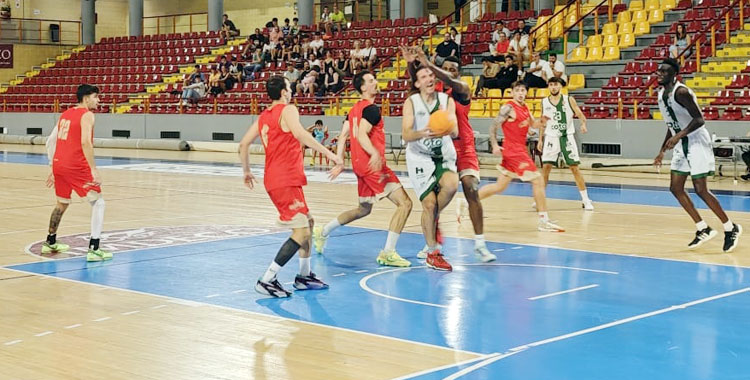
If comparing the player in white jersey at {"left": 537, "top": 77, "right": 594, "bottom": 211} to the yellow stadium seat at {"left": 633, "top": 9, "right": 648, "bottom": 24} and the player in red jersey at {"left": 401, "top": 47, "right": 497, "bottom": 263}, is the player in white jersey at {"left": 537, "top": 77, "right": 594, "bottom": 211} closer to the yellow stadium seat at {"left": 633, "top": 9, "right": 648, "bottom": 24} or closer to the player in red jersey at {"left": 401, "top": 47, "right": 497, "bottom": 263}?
the player in red jersey at {"left": 401, "top": 47, "right": 497, "bottom": 263}

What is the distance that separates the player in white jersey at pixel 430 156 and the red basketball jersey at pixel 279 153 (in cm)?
158

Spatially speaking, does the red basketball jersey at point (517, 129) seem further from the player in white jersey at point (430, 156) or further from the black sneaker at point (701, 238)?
the player in white jersey at point (430, 156)

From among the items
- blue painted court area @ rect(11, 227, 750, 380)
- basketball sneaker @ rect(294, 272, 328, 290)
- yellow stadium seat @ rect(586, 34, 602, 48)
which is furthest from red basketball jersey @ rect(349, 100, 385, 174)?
yellow stadium seat @ rect(586, 34, 602, 48)

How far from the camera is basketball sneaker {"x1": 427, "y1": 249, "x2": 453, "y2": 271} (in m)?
9.99

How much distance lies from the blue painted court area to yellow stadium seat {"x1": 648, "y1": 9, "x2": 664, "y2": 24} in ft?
60.1

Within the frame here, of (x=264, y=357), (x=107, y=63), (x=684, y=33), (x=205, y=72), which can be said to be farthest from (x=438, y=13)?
(x=264, y=357)

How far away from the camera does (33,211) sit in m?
15.3

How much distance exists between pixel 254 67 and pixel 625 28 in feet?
45.7

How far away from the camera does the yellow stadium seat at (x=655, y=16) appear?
28.2 m

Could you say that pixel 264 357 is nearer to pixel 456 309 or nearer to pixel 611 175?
pixel 456 309

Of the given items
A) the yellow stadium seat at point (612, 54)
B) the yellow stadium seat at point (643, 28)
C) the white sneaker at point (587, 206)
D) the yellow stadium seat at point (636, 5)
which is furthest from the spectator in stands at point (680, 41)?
the white sneaker at point (587, 206)

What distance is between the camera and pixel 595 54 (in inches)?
1101

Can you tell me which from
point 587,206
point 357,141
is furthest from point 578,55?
point 357,141

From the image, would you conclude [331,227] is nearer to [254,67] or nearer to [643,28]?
[643,28]
